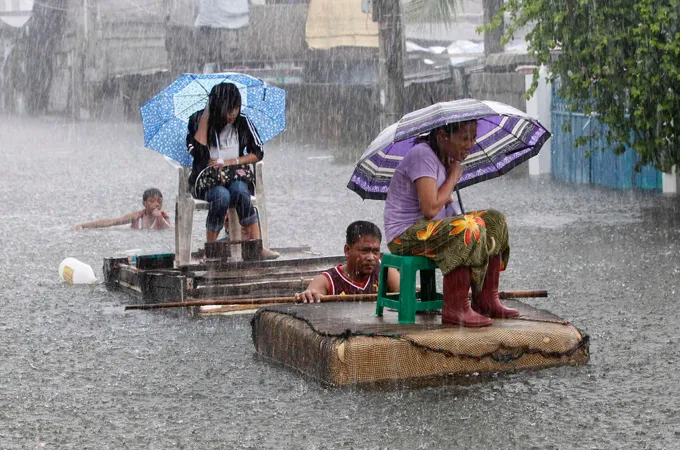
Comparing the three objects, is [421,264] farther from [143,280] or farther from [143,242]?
[143,242]

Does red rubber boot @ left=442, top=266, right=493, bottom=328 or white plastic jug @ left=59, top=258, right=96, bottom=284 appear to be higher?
red rubber boot @ left=442, top=266, right=493, bottom=328

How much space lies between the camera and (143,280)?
28.4ft

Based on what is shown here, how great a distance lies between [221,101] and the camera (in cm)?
929

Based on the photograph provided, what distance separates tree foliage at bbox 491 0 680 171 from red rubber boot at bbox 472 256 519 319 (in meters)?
5.99

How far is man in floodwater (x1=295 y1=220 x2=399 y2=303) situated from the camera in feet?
22.7

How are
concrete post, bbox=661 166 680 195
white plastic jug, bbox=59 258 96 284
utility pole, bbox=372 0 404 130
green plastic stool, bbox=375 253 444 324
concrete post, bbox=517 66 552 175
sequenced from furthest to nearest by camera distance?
utility pole, bbox=372 0 404 130
concrete post, bbox=517 66 552 175
concrete post, bbox=661 166 680 195
white plastic jug, bbox=59 258 96 284
green plastic stool, bbox=375 253 444 324

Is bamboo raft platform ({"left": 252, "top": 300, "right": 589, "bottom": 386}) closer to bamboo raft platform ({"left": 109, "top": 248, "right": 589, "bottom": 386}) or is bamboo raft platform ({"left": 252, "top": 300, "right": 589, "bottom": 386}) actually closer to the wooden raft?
bamboo raft platform ({"left": 109, "top": 248, "right": 589, "bottom": 386})

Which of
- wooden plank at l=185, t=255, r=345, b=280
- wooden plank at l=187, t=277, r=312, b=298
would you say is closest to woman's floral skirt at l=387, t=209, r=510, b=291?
wooden plank at l=187, t=277, r=312, b=298

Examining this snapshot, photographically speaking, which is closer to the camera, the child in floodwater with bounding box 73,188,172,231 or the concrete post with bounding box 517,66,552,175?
the child in floodwater with bounding box 73,188,172,231

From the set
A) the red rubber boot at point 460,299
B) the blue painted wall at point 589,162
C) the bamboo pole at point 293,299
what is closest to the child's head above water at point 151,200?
the blue painted wall at point 589,162

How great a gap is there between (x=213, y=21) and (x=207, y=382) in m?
27.4

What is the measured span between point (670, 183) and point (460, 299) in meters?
9.34

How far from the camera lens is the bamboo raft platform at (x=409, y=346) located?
6.00m

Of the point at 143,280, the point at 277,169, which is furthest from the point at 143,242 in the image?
the point at 277,169
